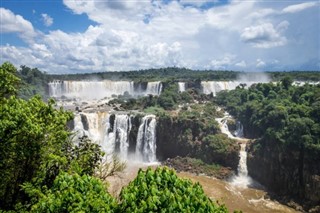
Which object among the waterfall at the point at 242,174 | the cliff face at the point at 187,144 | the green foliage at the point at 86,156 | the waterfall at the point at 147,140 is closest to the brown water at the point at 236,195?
the waterfall at the point at 242,174

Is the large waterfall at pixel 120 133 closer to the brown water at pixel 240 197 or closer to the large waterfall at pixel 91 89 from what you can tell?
the brown water at pixel 240 197

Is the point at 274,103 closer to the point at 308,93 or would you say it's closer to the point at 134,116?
the point at 308,93

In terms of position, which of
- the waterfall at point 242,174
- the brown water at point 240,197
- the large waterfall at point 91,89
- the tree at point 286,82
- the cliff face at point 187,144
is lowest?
the brown water at point 240,197

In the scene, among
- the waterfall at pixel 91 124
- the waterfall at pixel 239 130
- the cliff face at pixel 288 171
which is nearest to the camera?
the cliff face at pixel 288 171

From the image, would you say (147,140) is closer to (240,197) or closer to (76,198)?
(240,197)

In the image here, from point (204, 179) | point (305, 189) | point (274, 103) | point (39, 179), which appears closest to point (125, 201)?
point (39, 179)

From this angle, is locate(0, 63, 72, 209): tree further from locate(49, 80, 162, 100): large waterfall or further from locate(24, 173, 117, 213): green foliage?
locate(49, 80, 162, 100): large waterfall

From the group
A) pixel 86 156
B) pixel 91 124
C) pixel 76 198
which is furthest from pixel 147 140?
pixel 76 198
